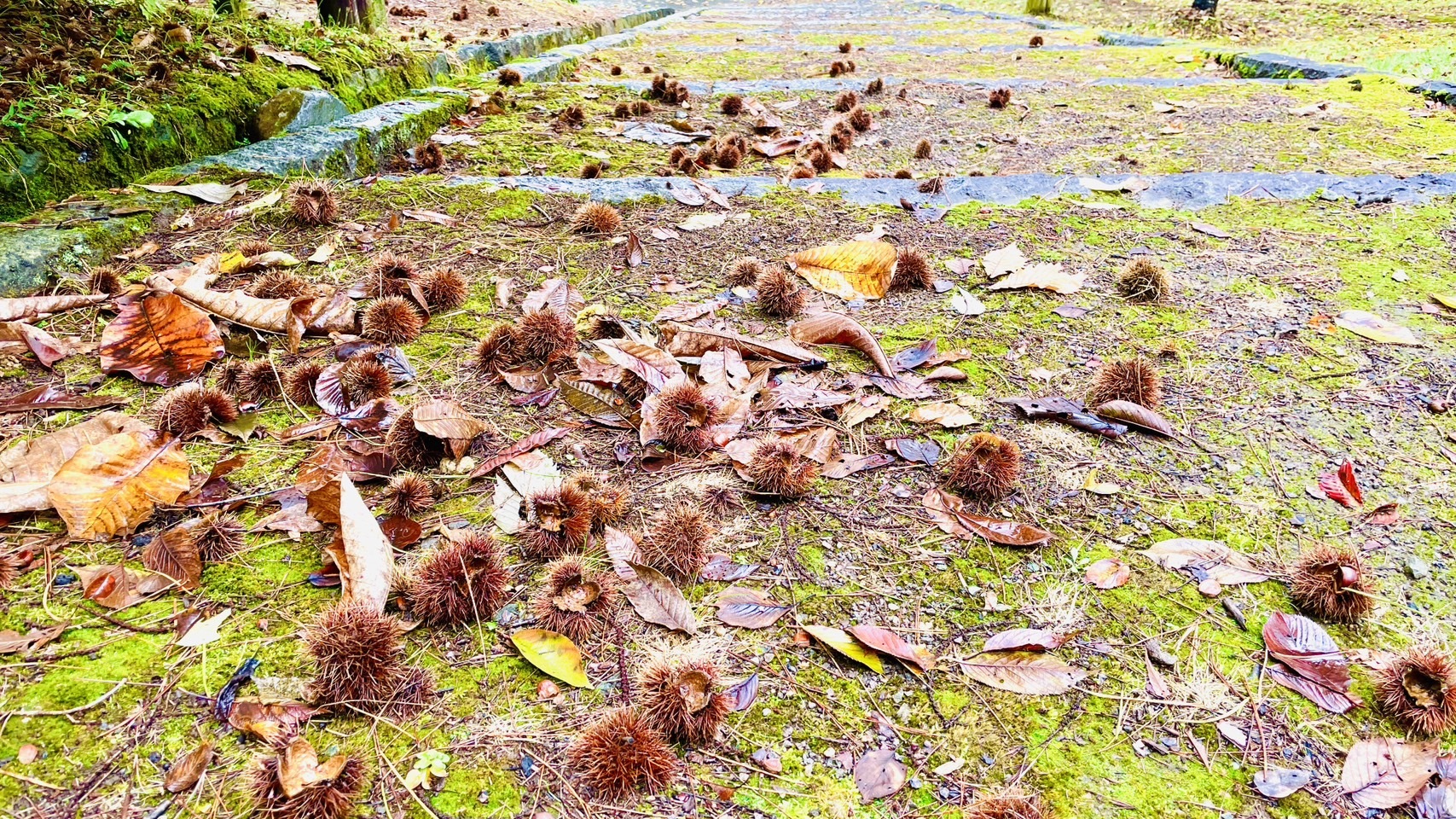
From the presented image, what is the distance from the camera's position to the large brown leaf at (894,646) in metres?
1.22

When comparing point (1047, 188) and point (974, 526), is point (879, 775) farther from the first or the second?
point (1047, 188)

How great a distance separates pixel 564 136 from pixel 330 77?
4.10 feet

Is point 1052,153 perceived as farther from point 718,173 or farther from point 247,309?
point 247,309

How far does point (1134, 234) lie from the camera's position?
2738mm

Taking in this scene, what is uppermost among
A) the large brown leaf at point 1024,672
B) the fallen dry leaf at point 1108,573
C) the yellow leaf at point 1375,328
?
the yellow leaf at point 1375,328

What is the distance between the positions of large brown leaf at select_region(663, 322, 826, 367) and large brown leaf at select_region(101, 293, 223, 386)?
124cm

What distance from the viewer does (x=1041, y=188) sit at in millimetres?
3176

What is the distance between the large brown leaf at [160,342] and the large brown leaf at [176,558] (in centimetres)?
76

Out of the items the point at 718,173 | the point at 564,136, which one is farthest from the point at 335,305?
the point at 564,136

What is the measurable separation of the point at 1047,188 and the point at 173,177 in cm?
360

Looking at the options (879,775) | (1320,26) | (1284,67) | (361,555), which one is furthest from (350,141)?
(1320,26)

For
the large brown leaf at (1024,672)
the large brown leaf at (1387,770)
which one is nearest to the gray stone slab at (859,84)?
the large brown leaf at (1024,672)

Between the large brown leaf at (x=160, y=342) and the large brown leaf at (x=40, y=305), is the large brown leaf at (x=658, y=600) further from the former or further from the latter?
the large brown leaf at (x=40, y=305)

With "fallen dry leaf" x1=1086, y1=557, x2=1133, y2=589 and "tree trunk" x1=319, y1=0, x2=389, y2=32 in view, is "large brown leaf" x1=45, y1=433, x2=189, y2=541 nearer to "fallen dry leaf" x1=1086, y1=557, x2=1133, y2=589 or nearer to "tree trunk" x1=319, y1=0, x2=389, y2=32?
"fallen dry leaf" x1=1086, y1=557, x2=1133, y2=589
